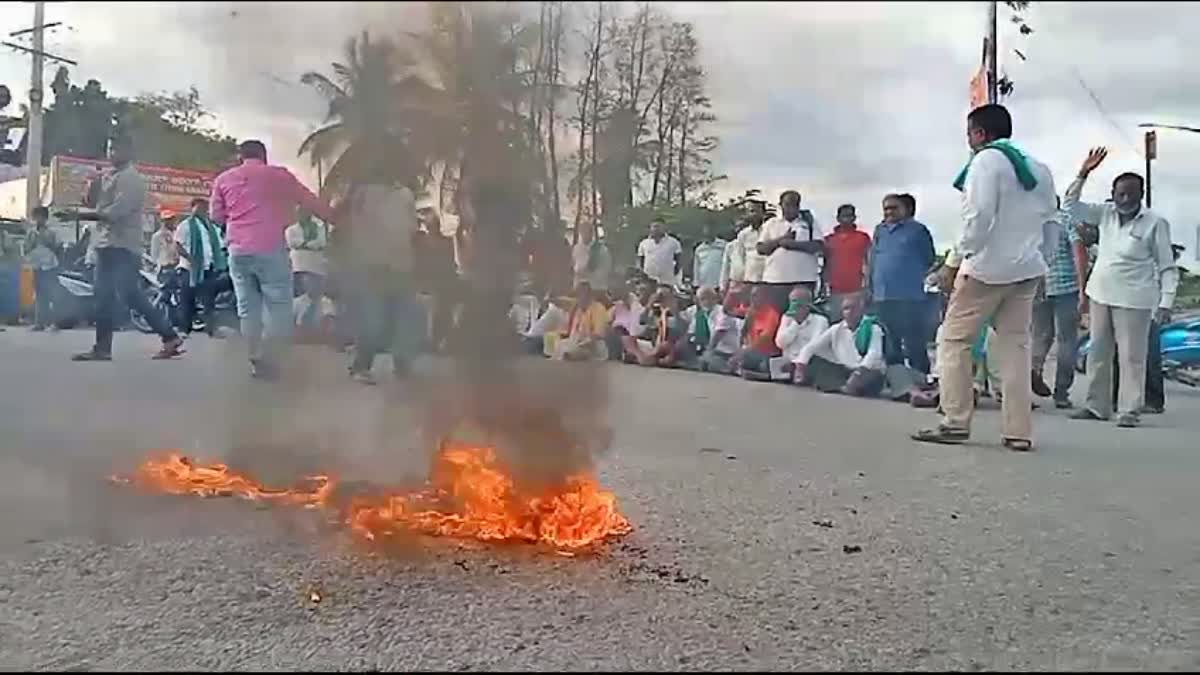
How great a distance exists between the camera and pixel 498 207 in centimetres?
398

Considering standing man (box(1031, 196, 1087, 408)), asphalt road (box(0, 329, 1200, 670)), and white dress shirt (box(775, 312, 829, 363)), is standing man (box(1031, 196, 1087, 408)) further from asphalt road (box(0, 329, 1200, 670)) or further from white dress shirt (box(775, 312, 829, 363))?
asphalt road (box(0, 329, 1200, 670))

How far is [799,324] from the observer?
1114 cm

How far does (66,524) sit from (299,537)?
0.92 metres

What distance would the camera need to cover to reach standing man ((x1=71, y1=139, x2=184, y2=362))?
24.0ft

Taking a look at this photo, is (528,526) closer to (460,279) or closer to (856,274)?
(460,279)

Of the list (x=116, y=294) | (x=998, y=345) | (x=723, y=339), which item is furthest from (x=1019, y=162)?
(x=116, y=294)

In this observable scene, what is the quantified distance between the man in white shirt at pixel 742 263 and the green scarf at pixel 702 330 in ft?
2.51

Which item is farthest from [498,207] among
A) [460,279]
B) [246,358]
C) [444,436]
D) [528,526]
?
[246,358]

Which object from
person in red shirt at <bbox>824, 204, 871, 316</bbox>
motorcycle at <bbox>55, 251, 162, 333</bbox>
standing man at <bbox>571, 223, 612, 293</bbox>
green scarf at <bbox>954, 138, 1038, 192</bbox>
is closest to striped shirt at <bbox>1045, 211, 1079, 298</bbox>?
person in red shirt at <bbox>824, 204, 871, 316</bbox>

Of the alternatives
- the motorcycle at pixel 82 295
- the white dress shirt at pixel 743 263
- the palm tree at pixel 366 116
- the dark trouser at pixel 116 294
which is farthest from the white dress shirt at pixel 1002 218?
the motorcycle at pixel 82 295

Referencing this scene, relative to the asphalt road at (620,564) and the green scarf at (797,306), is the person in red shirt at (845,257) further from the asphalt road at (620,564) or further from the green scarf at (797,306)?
the asphalt road at (620,564)

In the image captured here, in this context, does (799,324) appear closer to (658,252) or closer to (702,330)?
(702,330)

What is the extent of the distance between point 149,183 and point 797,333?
5.97m

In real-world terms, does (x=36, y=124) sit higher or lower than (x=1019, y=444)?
higher
